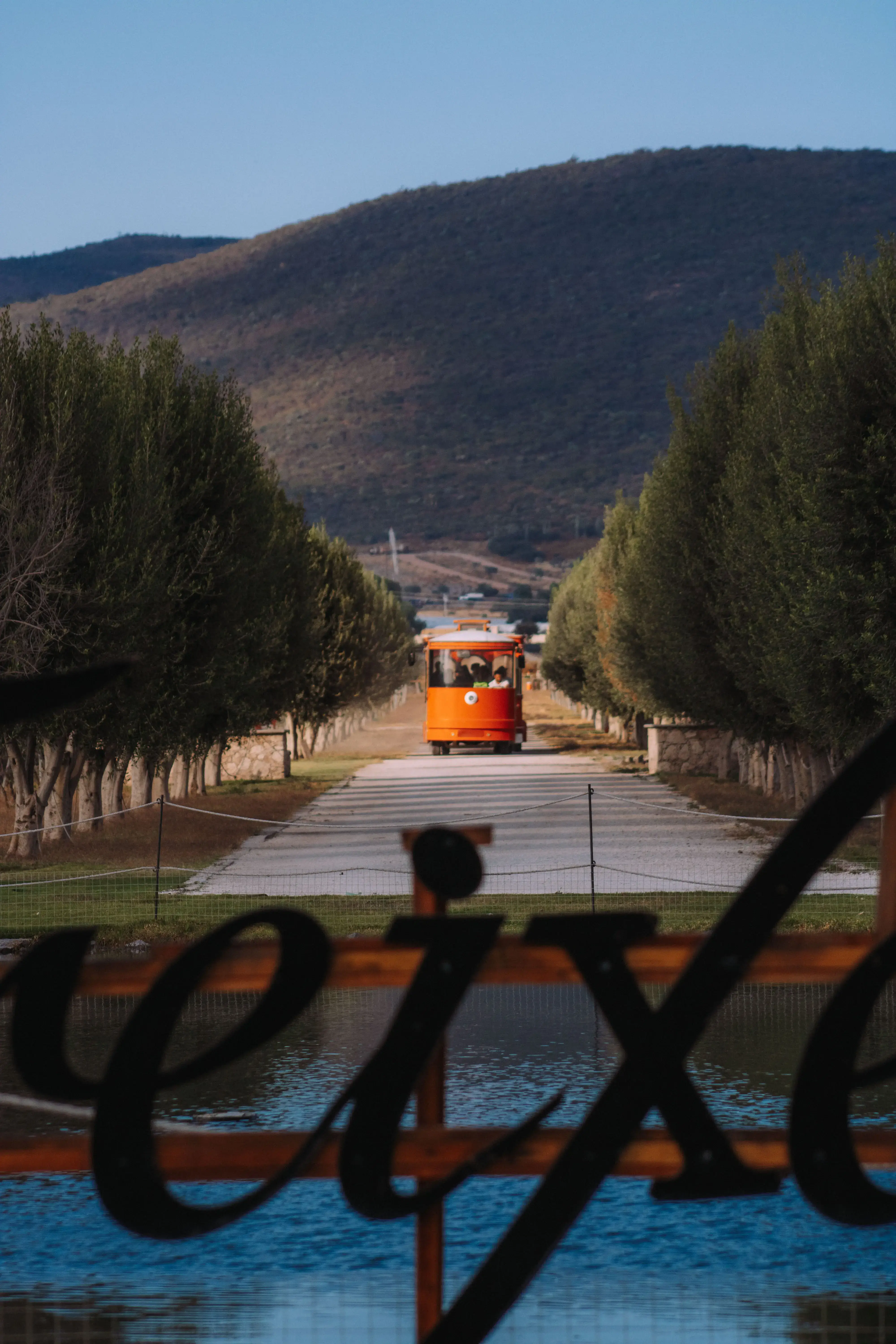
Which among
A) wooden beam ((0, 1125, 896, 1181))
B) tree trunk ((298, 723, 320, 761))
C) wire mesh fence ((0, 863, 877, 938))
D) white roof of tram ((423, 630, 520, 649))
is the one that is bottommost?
tree trunk ((298, 723, 320, 761))

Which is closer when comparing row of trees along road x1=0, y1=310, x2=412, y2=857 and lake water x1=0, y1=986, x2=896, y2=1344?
lake water x1=0, y1=986, x2=896, y2=1344

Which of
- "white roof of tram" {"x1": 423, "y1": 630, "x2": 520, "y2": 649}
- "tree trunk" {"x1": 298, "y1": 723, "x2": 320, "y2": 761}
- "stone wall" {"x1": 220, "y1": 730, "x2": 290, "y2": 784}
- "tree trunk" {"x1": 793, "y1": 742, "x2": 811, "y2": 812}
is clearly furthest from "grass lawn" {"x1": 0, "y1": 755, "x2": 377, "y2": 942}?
"tree trunk" {"x1": 298, "y1": 723, "x2": 320, "y2": 761}

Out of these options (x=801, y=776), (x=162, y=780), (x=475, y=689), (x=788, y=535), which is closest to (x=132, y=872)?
(x=788, y=535)

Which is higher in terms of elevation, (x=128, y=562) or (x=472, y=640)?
(x=128, y=562)

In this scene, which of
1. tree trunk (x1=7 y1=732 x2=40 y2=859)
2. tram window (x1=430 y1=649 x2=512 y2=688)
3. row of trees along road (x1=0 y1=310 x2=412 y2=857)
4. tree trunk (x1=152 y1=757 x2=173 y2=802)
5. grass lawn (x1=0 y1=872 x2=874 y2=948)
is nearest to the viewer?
grass lawn (x1=0 y1=872 x2=874 y2=948)

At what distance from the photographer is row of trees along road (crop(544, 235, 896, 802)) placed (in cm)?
2189

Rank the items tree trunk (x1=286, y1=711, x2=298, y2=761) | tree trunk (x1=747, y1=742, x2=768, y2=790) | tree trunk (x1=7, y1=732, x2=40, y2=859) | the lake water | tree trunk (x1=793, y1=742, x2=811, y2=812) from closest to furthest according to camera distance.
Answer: the lake water, tree trunk (x1=7, y1=732, x2=40, y2=859), tree trunk (x1=793, y1=742, x2=811, y2=812), tree trunk (x1=747, y1=742, x2=768, y2=790), tree trunk (x1=286, y1=711, x2=298, y2=761)

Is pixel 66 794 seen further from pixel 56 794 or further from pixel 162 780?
pixel 162 780

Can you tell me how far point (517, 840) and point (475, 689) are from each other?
29.9 m

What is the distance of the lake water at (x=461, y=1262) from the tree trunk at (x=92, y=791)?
16610 mm

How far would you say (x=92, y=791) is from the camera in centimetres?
2775

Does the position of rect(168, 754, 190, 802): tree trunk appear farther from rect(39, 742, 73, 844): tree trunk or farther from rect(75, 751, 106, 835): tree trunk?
rect(39, 742, 73, 844): tree trunk

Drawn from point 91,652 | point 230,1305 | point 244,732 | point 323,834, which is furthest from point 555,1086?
point 244,732

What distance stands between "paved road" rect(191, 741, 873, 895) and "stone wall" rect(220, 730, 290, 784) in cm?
378
